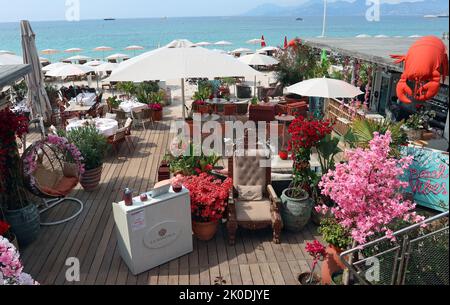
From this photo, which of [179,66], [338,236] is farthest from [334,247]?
[179,66]

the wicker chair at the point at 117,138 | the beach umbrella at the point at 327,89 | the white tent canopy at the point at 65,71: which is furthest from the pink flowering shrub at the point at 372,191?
the white tent canopy at the point at 65,71

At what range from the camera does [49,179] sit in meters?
6.79

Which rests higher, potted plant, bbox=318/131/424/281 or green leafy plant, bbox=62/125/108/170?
potted plant, bbox=318/131/424/281

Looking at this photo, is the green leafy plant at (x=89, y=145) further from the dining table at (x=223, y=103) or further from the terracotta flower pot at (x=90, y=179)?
the dining table at (x=223, y=103)

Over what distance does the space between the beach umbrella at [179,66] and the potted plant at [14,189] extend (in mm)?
1748

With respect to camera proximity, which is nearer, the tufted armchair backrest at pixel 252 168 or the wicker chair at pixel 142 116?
the tufted armchair backrest at pixel 252 168

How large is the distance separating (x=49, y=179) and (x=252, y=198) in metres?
3.94

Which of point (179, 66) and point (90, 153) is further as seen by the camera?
point (90, 153)

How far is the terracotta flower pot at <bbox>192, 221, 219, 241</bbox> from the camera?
18.4 feet

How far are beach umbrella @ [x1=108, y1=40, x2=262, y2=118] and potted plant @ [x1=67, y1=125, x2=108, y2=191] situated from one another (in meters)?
1.74

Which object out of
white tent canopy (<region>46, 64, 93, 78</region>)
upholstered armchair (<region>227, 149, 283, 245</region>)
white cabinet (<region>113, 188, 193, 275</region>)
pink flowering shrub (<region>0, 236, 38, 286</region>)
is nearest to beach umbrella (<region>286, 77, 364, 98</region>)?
upholstered armchair (<region>227, 149, 283, 245</region>)

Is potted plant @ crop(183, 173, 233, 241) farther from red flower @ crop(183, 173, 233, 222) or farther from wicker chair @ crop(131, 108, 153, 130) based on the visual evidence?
wicker chair @ crop(131, 108, 153, 130)

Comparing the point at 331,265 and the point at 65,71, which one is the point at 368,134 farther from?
the point at 65,71

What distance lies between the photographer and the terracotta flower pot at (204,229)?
5598 millimetres
